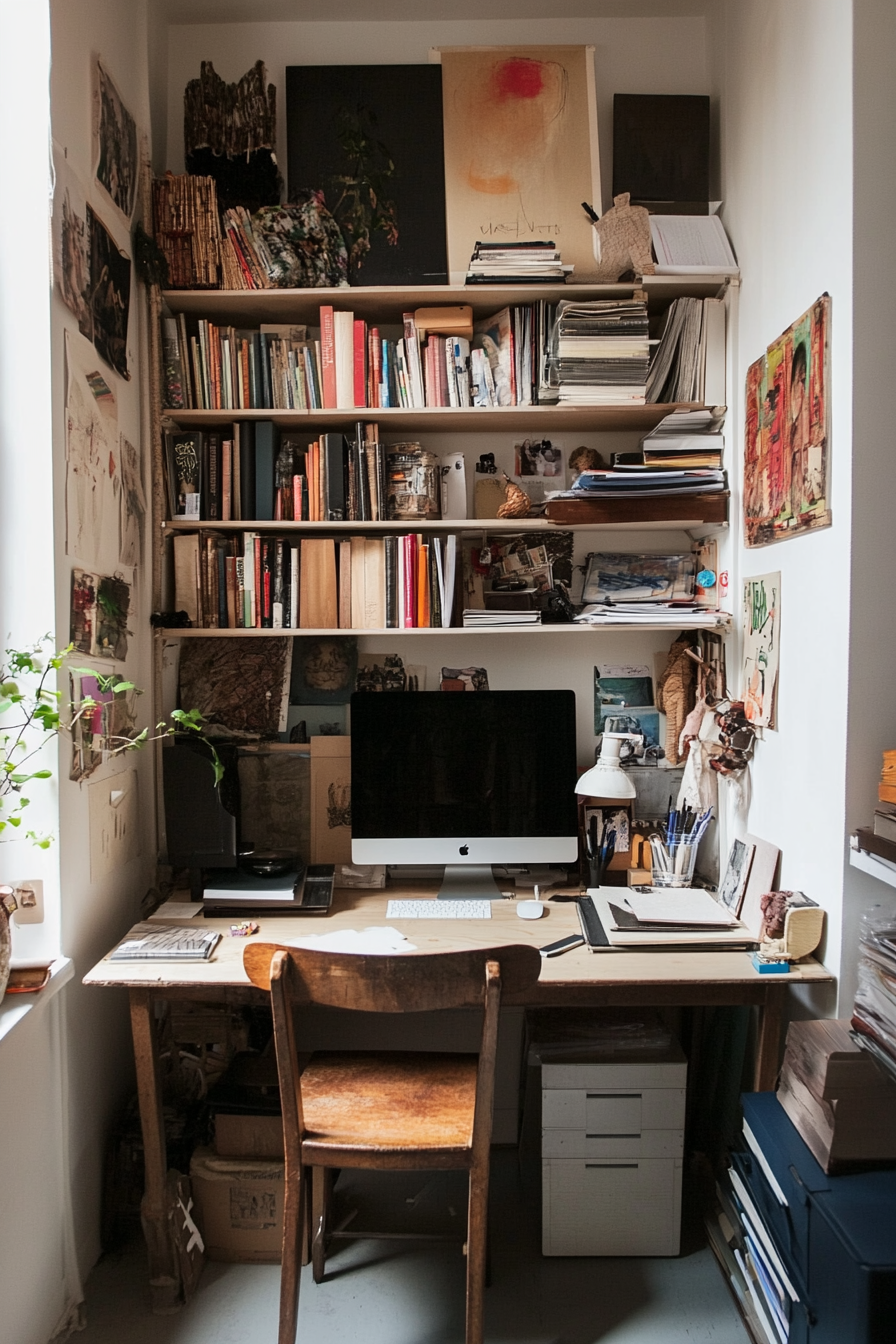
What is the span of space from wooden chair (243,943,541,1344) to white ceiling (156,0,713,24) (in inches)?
96.4

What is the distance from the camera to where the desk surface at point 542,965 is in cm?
179

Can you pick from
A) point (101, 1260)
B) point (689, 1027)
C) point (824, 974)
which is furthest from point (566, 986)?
point (101, 1260)

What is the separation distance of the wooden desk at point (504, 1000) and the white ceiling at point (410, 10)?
2433 mm

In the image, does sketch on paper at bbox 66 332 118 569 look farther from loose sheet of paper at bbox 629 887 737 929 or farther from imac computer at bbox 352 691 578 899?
loose sheet of paper at bbox 629 887 737 929

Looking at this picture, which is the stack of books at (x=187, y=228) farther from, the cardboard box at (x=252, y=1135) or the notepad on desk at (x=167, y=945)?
the cardboard box at (x=252, y=1135)

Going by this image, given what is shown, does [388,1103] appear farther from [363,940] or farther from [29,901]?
[29,901]

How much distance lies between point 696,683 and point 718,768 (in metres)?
0.31

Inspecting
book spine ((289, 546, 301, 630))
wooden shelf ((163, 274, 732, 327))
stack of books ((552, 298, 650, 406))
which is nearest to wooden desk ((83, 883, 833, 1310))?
book spine ((289, 546, 301, 630))

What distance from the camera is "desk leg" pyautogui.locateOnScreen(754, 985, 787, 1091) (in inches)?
71.5

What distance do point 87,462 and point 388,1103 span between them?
4.78 feet

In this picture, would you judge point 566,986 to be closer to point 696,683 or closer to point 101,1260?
point 696,683

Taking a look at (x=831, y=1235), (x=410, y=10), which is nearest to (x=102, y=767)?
(x=831, y=1235)

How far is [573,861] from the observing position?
7.64 feet

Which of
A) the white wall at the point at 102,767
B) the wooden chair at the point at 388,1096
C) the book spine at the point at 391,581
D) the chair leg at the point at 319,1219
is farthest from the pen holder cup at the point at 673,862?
the white wall at the point at 102,767
